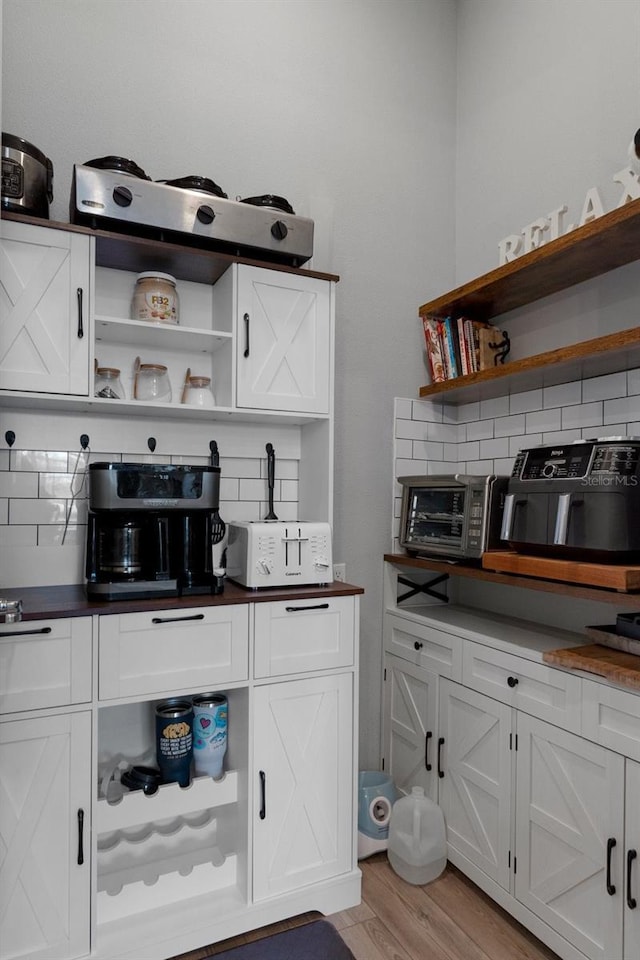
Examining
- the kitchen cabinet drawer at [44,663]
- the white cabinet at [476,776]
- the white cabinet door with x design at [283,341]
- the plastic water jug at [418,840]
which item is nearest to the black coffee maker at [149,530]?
the kitchen cabinet drawer at [44,663]

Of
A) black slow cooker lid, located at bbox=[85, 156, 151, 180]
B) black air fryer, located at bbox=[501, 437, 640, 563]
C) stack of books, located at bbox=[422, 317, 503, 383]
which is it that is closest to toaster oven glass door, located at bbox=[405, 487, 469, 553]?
black air fryer, located at bbox=[501, 437, 640, 563]

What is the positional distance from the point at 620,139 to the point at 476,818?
2.32 metres

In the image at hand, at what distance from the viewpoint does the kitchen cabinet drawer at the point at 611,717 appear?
1.46 meters

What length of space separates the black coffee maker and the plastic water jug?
106 centimetres

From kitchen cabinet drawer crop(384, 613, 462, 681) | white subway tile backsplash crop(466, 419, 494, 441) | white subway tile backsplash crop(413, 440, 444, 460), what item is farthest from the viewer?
white subway tile backsplash crop(413, 440, 444, 460)

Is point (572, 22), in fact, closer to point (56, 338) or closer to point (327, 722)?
point (56, 338)

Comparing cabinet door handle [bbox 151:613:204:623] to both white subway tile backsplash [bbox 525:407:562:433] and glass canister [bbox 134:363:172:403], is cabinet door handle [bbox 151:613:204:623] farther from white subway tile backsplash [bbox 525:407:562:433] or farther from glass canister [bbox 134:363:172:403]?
white subway tile backsplash [bbox 525:407:562:433]

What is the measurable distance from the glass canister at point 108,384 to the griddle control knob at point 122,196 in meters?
0.50

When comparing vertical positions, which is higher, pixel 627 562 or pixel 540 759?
pixel 627 562

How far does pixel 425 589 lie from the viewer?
2584 millimetres

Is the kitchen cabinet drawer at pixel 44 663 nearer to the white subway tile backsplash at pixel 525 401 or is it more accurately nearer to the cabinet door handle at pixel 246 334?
the cabinet door handle at pixel 246 334

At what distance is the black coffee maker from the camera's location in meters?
1.76

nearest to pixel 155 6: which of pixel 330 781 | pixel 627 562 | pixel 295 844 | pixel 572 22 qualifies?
pixel 572 22

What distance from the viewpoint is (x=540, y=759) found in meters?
1.73
